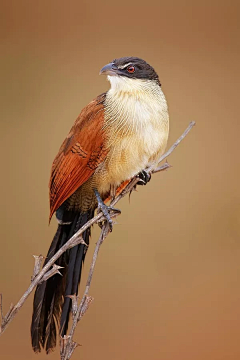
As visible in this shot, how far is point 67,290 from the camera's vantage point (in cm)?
94

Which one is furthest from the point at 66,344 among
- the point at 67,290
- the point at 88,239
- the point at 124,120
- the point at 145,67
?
the point at 145,67

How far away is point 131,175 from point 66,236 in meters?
0.19

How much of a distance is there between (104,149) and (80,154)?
0.06 metres

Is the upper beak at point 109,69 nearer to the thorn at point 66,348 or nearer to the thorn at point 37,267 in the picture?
the thorn at point 37,267

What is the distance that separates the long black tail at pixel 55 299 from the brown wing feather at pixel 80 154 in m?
0.12

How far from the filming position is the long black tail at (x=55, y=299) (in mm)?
891

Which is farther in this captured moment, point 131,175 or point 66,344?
point 131,175

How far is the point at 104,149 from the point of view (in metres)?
0.98

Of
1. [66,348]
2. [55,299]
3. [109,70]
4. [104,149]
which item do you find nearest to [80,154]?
[104,149]

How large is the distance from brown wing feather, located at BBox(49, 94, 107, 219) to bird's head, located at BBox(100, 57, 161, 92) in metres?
0.08

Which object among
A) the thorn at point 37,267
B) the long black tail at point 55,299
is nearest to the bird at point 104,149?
the long black tail at point 55,299

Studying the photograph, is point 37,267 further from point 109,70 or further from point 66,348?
point 109,70

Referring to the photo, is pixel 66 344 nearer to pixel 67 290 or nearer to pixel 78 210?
pixel 67 290

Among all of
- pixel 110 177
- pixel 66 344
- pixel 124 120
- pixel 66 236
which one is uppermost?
pixel 124 120
